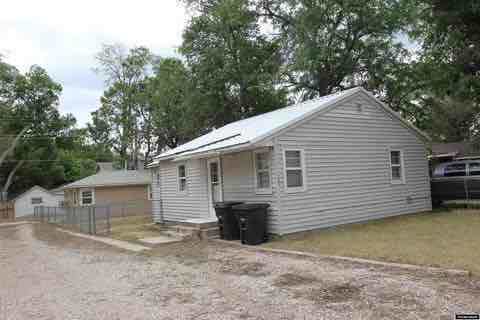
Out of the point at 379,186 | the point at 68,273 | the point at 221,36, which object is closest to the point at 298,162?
the point at 379,186

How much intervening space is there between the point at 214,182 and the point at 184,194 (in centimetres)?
187

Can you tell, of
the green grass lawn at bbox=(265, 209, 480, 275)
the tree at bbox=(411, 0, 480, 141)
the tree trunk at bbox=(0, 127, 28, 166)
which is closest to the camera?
the green grass lawn at bbox=(265, 209, 480, 275)

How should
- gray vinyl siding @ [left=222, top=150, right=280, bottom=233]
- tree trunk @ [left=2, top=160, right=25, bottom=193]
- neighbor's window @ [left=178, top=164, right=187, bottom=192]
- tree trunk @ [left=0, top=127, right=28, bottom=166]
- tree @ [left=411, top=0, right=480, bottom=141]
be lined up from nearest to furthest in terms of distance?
gray vinyl siding @ [left=222, top=150, right=280, bottom=233] < tree @ [left=411, top=0, right=480, bottom=141] < neighbor's window @ [left=178, top=164, right=187, bottom=192] < tree trunk @ [left=0, top=127, right=28, bottom=166] < tree trunk @ [left=2, top=160, right=25, bottom=193]

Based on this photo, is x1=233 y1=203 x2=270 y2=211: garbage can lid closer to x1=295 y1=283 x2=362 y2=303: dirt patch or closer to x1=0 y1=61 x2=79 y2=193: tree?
x1=295 y1=283 x2=362 y2=303: dirt patch

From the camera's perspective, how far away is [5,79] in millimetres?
39500

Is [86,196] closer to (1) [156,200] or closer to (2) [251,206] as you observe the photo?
(1) [156,200]

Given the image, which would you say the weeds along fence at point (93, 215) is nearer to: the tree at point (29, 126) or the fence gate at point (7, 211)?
the fence gate at point (7, 211)

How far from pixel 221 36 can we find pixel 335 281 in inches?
897

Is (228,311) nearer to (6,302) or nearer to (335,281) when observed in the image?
(335,281)

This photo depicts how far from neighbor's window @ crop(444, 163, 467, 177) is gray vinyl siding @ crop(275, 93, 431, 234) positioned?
1958 mm

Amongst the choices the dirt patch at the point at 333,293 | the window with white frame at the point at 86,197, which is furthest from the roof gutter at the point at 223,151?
the window with white frame at the point at 86,197

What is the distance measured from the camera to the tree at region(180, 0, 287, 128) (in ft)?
84.3

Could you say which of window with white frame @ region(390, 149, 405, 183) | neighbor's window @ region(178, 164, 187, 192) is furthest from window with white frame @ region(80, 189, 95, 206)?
window with white frame @ region(390, 149, 405, 183)

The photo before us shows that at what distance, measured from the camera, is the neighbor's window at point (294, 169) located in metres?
11.0
